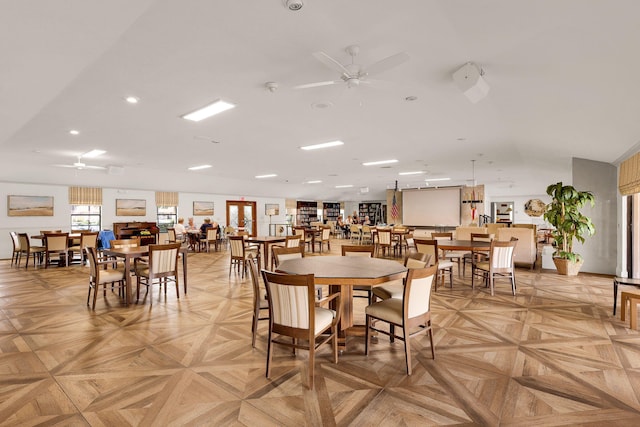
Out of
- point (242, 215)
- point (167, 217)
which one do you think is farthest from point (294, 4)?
point (242, 215)

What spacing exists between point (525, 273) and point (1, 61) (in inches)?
341

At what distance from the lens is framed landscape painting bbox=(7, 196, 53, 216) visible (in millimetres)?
9500

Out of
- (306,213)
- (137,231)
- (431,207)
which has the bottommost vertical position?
(137,231)

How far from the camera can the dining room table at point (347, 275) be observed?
2.74 metres

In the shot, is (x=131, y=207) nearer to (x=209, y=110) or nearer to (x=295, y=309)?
(x=209, y=110)

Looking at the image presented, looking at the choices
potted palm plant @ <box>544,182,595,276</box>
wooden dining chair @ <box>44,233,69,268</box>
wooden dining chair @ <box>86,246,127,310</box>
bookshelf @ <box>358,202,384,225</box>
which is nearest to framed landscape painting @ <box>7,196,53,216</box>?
wooden dining chair @ <box>44,233,69,268</box>

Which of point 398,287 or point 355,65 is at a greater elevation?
point 355,65

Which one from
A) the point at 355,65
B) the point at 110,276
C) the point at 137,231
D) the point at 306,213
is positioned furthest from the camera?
the point at 306,213

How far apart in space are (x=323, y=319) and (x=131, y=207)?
38.6 feet

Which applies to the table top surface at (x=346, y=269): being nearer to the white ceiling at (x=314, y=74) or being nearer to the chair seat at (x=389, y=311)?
the chair seat at (x=389, y=311)

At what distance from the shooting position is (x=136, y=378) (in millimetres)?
2568

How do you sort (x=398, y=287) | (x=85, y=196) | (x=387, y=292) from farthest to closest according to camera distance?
(x=85, y=196), (x=398, y=287), (x=387, y=292)

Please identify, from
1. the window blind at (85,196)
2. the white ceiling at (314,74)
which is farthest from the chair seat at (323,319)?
the window blind at (85,196)

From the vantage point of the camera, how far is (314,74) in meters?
3.24
